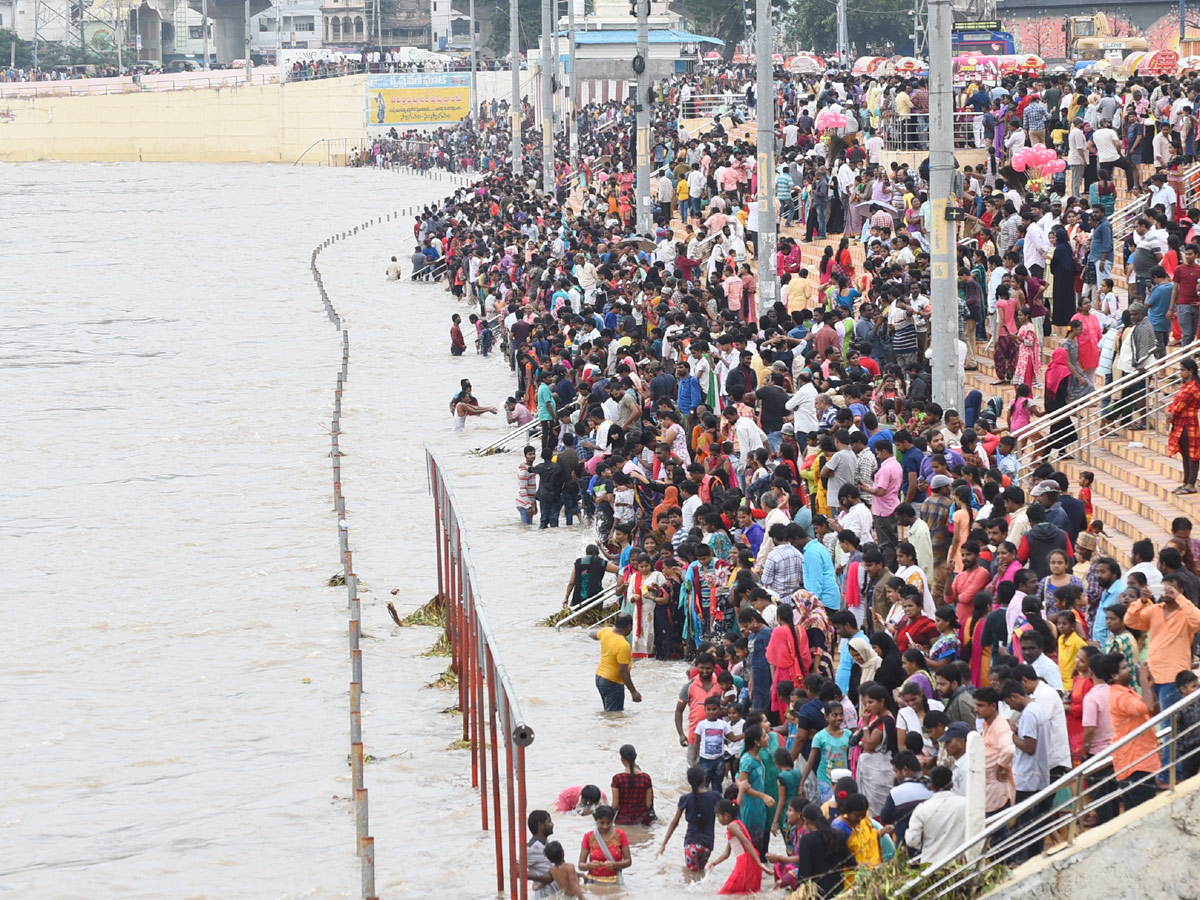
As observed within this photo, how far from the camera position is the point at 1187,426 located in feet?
47.7

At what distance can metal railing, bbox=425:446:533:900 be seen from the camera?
1072 centimetres

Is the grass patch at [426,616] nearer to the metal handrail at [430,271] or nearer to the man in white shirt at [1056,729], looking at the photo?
the man in white shirt at [1056,729]

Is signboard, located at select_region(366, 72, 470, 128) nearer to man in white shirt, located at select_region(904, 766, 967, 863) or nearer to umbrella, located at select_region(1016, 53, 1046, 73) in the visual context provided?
umbrella, located at select_region(1016, 53, 1046, 73)

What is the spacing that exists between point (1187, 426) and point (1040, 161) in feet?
39.5

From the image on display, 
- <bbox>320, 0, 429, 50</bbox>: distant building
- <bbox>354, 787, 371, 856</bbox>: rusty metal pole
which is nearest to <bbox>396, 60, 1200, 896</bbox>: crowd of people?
<bbox>354, 787, 371, 856</bbox>: rusty metal pole

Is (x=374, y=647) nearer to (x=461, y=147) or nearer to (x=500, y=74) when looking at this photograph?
(x=461, y=147)

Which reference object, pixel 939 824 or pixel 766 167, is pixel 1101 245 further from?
pixel 939 824

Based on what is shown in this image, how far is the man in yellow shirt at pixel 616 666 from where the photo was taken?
14.7 meters

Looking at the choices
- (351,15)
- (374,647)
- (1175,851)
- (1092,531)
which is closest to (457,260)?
(374,647)

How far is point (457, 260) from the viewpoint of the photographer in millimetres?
46469

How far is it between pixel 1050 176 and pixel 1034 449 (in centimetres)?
1076

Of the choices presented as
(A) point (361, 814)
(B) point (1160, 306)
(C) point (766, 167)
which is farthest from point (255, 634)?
(B) point (1160, 306)

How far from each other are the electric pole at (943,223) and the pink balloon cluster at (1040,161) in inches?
397

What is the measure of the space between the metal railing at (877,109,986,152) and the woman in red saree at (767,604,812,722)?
66.7 ft
